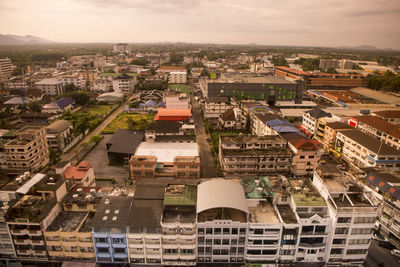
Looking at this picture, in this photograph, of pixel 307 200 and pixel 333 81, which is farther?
pixel 333 81

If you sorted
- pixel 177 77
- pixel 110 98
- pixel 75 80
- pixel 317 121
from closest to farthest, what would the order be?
1. pixel 317 121
2. pixel 110 98
3. pixel 75 80
4. pixel 177 77

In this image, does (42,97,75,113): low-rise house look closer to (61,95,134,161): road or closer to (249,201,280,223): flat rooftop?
(61,95,134,161): road

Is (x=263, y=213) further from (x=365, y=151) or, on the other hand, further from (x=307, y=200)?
(x=365, y=151)

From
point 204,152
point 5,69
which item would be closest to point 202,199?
point 204,152

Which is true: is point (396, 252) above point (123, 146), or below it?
below

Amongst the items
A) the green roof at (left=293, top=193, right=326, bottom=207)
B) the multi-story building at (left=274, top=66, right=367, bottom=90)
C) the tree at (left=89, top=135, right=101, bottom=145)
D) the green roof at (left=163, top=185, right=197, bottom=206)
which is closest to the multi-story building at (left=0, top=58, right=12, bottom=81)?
the tree at (left=89, top=135, right=101, bottom=145)

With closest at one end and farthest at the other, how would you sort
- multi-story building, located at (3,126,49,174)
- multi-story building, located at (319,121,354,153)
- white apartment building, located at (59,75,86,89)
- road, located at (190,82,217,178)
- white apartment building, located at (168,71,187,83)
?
multi-story building, located at (3,126,49,174) < road, located at (190,82,217,178) < multi-story building, located at (319,121,354,153) < white apartment building, located at (59,75,86,89) < white apartment building, located at (168,71,187,83)
